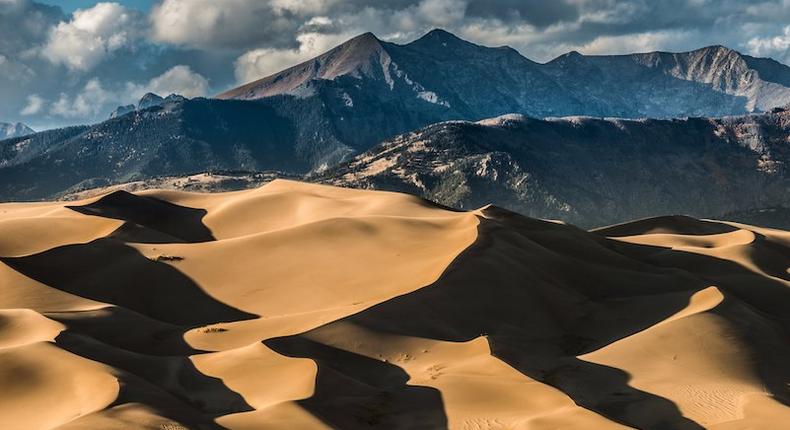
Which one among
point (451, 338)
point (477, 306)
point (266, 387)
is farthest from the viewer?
point (477, 306)

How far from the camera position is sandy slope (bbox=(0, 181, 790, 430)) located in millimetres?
18625

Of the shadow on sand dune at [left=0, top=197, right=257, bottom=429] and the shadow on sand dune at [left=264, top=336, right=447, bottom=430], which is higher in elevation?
the shadow on sand dune at [left=0, top=197, right=257, bottom=429]

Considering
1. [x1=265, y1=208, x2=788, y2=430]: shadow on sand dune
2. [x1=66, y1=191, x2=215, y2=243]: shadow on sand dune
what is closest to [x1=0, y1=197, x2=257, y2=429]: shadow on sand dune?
[x1=66, y1=191, x2=215, y2=243]: shadow on sand dune

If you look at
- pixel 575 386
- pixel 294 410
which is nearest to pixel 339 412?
pixel 294 410

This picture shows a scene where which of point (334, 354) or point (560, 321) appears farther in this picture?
point (560, 321)

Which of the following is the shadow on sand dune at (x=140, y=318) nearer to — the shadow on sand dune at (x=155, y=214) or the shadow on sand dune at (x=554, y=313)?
the shadow on sand dune at (x=155, y=214)

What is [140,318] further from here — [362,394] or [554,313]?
[554,313]

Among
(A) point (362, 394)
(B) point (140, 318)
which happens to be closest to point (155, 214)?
(B) point (140, 318)

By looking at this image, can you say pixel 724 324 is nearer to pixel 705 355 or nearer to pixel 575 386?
pixel 705 355

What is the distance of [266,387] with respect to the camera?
790 inches

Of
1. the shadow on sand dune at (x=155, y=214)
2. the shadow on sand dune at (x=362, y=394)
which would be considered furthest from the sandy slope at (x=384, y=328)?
the shadow on sand dune at (x=155, y=214)

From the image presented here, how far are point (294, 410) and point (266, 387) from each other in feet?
8.52

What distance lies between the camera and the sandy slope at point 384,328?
18625 mm

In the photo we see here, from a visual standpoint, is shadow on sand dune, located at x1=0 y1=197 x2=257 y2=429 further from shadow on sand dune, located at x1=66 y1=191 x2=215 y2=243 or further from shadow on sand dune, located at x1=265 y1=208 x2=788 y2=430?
shadow on sand dune, located at x1=265 y1=208 x2=788 y2=430
